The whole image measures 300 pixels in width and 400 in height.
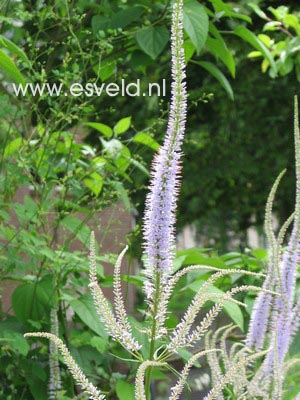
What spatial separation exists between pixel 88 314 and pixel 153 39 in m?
0.99

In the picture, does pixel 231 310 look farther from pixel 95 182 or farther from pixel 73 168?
pixel 73 168

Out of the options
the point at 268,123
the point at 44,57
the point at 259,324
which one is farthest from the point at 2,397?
the point at 268,123

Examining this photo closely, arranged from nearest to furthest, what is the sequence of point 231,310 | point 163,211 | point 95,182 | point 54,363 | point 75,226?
point 163,211
point 54,363
point 231,310
point 75,226
point 95,182

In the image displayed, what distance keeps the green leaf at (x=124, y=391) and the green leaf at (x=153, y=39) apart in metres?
1.10

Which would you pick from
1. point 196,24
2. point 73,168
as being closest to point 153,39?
point 196,24

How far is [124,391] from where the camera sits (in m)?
2.59

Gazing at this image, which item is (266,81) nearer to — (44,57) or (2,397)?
(44,57)

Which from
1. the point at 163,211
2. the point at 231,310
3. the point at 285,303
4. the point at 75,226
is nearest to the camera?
the point at 163,211

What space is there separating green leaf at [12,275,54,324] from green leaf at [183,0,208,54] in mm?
902

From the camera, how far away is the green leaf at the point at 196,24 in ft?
8.73

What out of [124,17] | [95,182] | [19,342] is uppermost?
[124,17]

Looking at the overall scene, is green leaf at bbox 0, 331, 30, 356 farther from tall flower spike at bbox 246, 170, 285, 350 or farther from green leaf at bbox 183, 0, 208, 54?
green leaf at bbox 183, 0, 208, 54

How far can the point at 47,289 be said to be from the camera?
271 centimetres

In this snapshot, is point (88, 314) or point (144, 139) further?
point (144, 139)
